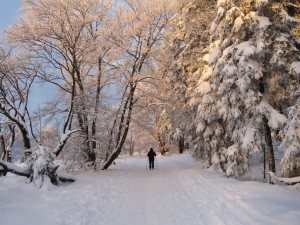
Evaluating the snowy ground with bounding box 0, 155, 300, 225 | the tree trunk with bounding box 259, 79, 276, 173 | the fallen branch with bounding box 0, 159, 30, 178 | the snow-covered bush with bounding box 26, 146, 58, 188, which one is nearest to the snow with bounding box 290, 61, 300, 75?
the tree trunk with bounding box 259, 79, 276, 173

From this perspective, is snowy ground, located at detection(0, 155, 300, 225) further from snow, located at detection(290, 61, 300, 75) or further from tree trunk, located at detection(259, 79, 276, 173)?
snow, located at detection(290, 61, 300, 75)

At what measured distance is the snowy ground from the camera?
378 inches

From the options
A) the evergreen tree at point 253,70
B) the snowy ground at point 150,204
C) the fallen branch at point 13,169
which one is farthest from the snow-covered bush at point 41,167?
the evergreen tree at point 253,70

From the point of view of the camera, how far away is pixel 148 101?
24.7m

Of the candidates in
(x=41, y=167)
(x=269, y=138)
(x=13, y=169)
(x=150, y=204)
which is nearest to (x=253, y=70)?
(x=269, y=138)

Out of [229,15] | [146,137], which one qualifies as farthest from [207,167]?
[146,137]

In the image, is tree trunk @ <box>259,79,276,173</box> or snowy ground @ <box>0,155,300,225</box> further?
tree trunk @ <box>259,79,276,173</box>

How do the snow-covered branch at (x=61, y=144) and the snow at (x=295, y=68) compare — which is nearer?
the snow at (x=295, y=68)

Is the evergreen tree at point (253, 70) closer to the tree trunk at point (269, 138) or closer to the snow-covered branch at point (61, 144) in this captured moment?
the tree trunk at point (269, 138)

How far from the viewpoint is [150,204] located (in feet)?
39.5

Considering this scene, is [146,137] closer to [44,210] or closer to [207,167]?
[207,167]

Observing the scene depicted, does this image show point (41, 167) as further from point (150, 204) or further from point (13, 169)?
point (150, 204)

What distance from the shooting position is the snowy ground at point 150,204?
9.59 metres

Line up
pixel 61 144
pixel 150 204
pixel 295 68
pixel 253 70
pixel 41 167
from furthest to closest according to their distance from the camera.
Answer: pixel 61 144, pixel 253 70, pixel 41 167, pixel 295 68, pixel 150 204
